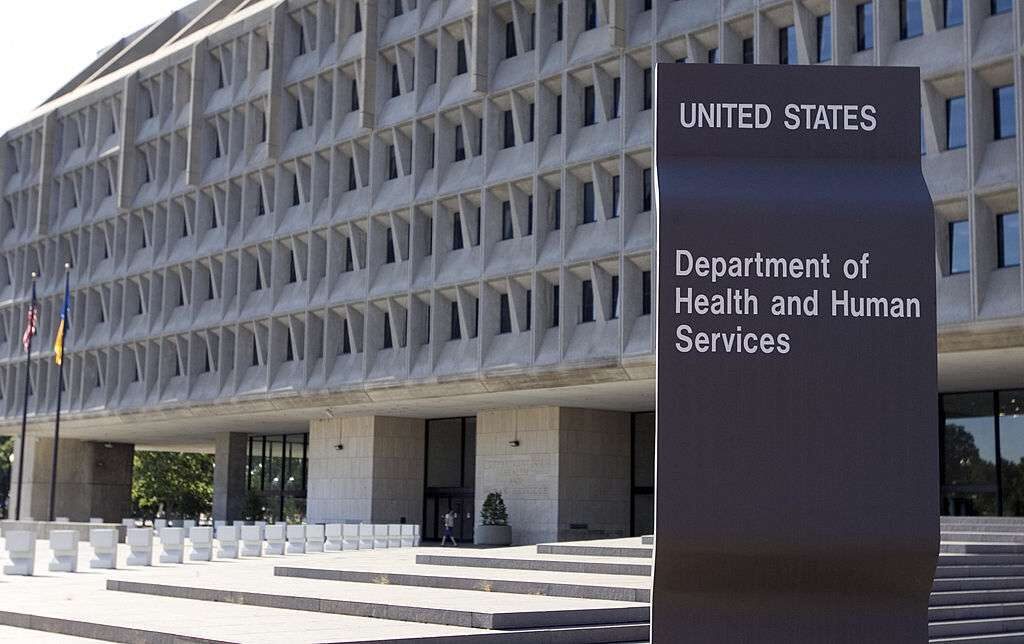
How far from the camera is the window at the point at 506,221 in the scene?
41.0 metres

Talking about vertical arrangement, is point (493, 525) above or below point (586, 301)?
below

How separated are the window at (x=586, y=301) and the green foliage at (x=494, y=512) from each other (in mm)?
8430

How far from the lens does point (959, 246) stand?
30000 mm

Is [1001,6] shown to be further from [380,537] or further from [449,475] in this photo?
[449,475]

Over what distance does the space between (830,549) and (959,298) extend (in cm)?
2476

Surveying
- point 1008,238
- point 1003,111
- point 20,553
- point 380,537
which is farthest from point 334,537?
point 1003,111

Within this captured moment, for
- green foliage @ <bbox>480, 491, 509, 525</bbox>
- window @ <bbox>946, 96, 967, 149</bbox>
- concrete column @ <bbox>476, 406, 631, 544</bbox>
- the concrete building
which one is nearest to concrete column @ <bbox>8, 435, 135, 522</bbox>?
the concrete building

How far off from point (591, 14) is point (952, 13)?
1203 centimetres

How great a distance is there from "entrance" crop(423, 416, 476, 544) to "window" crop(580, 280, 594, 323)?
12.8 meters

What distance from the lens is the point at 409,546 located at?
132 feet

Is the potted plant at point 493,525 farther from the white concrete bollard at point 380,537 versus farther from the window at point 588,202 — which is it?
the window at point 588,202

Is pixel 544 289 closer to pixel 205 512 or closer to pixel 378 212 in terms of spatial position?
pixel 378 212

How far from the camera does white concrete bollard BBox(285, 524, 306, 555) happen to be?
36562mm

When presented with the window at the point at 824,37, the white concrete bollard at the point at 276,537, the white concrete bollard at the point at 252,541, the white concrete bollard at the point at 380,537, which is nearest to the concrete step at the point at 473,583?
the white concrete bollard at the point at 252,541
